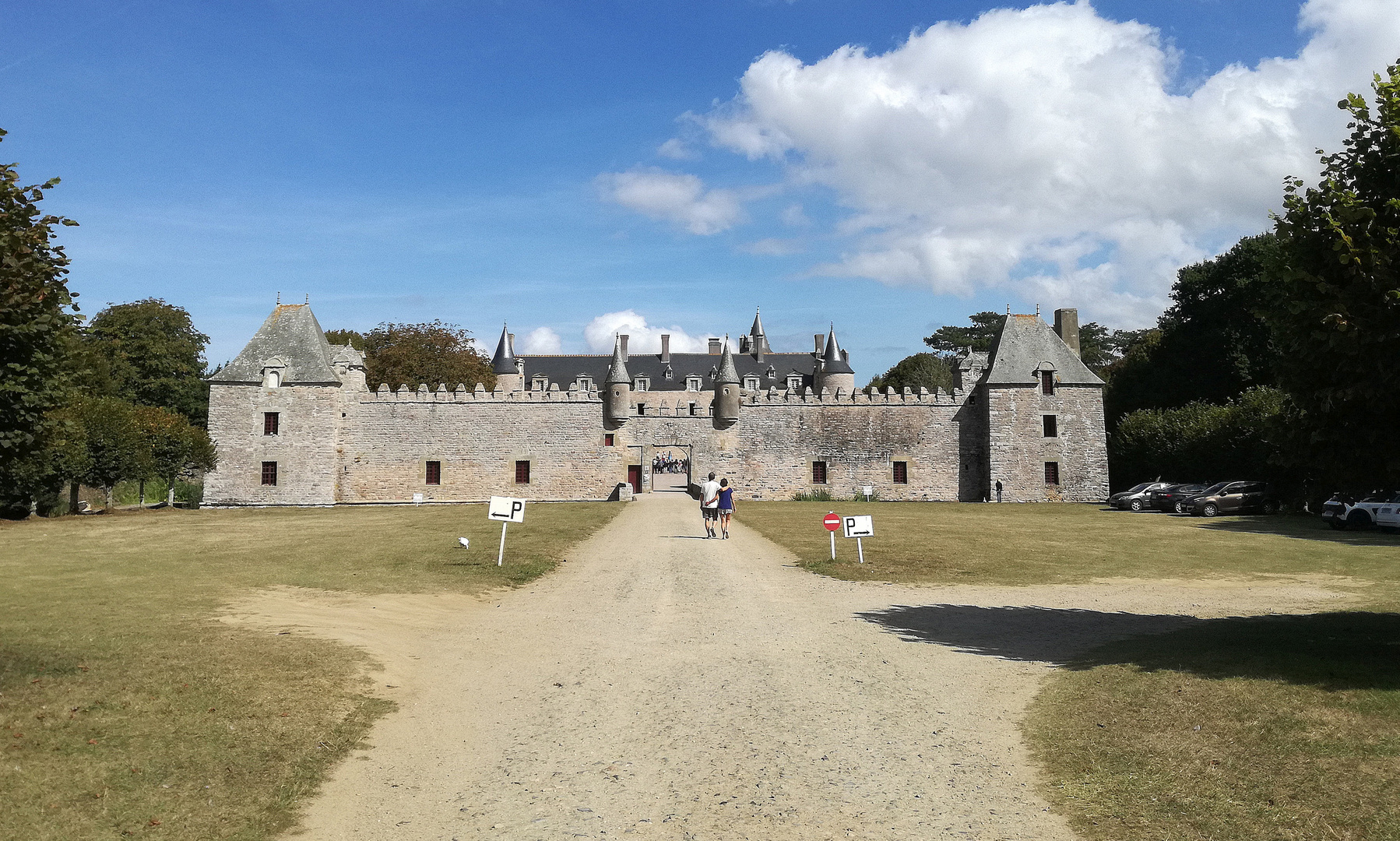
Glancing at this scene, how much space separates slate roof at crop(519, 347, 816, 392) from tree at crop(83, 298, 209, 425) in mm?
21422

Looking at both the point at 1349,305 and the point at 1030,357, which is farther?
the point at 1030,357

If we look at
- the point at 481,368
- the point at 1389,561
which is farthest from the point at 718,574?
the point at 481,368

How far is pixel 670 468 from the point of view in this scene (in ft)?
237

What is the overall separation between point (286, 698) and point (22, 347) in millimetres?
3340

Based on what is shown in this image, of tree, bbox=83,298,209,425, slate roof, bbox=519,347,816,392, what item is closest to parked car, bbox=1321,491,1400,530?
slate roof, bbox=519,347,816,392

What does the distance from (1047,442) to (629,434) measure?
740 inches

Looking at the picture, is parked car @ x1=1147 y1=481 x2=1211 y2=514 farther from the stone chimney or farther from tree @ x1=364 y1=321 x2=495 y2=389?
tree @ x1=364 y1=321 x2=495 y2=389

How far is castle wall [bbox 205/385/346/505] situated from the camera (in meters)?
35.9

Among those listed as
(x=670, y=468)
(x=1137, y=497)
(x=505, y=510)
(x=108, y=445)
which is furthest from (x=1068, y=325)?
(x=108, y=445)

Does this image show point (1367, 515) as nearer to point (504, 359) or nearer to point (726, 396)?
point (726, 396)

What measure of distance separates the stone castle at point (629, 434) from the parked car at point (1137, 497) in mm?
5357

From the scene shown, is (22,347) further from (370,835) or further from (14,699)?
(370,835)

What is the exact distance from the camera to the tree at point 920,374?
197 ft

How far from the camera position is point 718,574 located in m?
14.0
